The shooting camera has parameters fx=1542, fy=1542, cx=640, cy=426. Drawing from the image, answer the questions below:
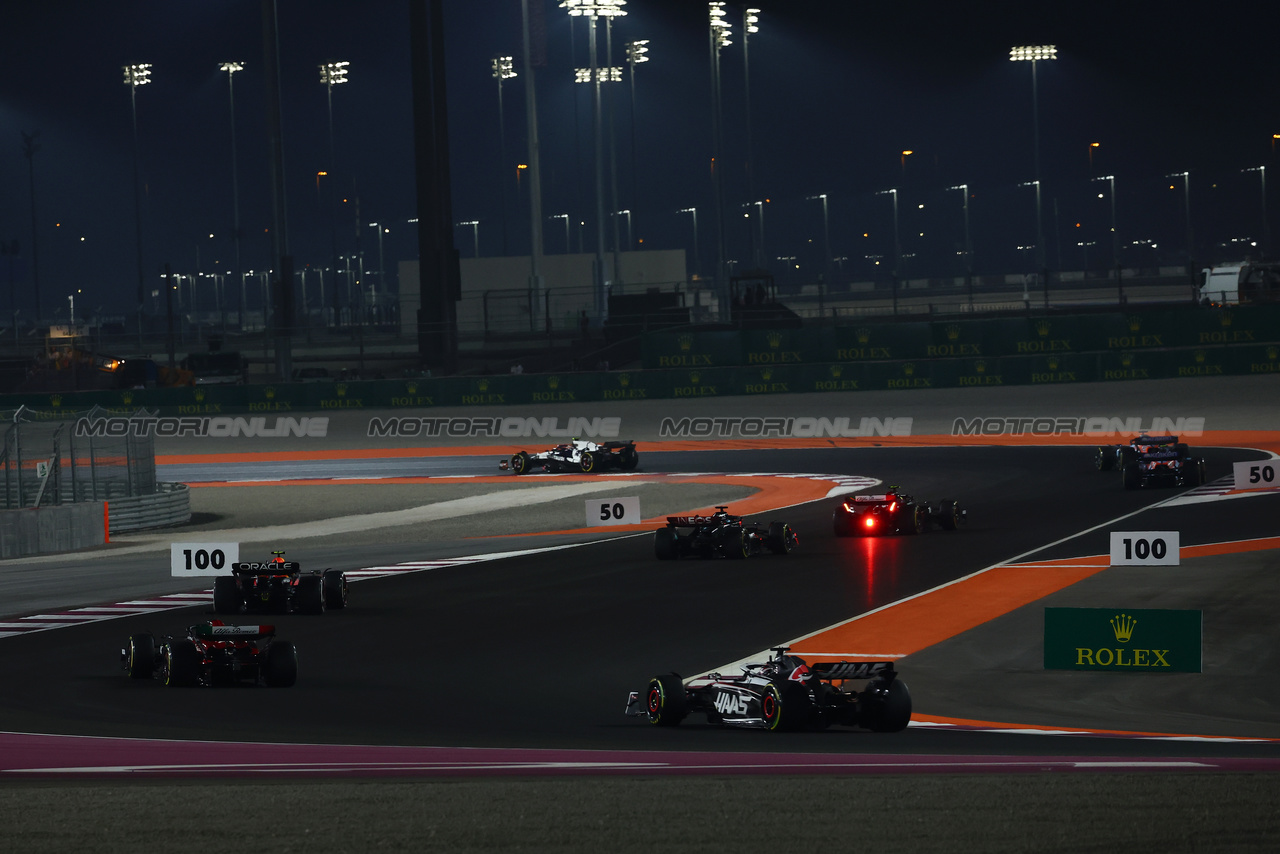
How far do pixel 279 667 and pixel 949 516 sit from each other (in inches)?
484

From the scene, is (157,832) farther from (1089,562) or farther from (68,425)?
(68,425)

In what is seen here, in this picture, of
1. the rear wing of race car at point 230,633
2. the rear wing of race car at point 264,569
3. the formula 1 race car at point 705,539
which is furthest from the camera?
the formula 1 race car at point 705,539

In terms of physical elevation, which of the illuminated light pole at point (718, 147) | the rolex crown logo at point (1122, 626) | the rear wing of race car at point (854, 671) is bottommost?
the rolex crown logo at point (1122, 626)

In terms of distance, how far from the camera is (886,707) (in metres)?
9.70

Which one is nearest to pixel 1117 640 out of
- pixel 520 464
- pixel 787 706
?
pixel 787 706

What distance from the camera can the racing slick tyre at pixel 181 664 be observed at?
11.8m

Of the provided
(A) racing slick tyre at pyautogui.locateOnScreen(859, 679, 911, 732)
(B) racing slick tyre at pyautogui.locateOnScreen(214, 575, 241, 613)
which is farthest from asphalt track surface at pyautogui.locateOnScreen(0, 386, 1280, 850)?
(B) racing slick tyre at pyautogui.locateOnScreen(214, 575, 241, 613)

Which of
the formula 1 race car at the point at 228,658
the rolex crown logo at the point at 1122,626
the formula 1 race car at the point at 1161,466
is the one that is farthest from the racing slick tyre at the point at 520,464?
the rolex crown logo at the point at 1122,626

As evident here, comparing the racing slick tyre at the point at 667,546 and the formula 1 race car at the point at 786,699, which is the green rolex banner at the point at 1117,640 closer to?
the formula 1 race car at the point at 786,699

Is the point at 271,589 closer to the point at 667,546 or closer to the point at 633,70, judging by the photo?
the point at 667,546

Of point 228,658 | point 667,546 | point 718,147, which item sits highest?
point 718,147

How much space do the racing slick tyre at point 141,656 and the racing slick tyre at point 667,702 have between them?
442 cm

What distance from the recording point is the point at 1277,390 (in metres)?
42.9

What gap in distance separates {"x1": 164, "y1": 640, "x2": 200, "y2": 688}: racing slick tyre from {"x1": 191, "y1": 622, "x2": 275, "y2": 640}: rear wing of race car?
0.13 m
